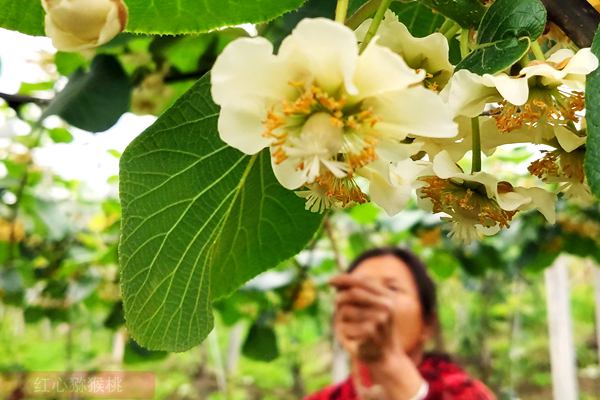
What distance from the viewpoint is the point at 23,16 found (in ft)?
1.56

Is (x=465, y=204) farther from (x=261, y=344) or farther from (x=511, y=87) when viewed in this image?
(x=261, y=344)

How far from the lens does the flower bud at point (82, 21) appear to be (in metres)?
0.34

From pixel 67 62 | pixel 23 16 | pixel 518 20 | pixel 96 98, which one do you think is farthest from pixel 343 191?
pixel 67 62

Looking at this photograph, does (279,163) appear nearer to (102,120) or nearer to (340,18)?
(340,18)

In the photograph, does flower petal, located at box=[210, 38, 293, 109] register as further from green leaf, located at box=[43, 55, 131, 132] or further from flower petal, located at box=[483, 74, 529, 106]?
green leaf, located at box=[43, 55, 131, 132]

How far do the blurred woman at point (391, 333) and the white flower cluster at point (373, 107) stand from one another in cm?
150

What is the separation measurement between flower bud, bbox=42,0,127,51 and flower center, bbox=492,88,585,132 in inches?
8.7

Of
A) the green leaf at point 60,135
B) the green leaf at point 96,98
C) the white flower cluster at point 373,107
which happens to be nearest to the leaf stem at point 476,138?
the white flower cluster at point 373,107

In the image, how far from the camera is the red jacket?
7.47 ft

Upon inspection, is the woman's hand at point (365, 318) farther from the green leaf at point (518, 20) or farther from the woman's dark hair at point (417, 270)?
the green leaf at point (518, 20)

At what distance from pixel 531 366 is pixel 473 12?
265 inches

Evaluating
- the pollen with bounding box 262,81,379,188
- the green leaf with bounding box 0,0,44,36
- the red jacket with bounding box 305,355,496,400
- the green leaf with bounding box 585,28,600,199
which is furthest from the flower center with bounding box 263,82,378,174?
the red jacket with bounding box 305,355,496,400

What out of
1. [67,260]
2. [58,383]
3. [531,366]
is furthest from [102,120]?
[531,366]

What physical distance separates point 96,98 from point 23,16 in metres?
0.50
